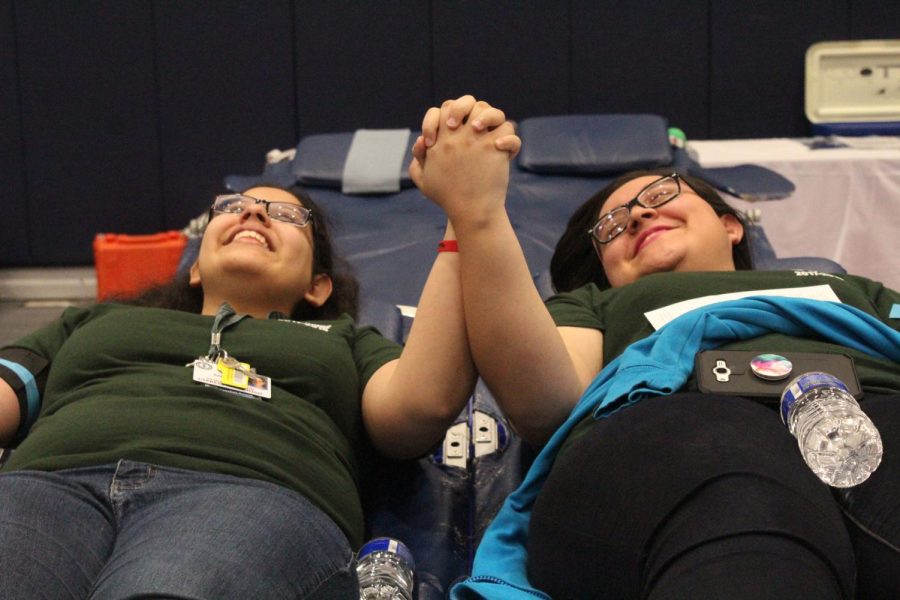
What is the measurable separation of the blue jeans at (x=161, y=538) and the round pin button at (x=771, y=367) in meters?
0.53

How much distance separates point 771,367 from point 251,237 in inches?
32.6

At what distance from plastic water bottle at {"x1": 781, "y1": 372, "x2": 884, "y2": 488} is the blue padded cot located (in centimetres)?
53

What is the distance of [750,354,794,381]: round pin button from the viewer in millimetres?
1299

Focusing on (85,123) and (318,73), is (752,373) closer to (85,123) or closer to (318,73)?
(318,73)

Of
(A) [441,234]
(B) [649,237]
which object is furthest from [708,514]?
(A) [441,234]

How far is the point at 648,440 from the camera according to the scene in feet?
3.87

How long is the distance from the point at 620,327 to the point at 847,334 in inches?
12.0

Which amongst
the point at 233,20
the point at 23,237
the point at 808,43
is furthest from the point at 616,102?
the point at 23,237

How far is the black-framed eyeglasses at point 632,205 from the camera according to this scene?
1.75m

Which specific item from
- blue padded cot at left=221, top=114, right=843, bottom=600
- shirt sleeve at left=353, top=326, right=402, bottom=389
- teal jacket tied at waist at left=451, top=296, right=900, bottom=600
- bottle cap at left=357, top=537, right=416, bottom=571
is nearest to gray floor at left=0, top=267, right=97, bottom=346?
blue padded cot at left=221, top=114, right=843, bottom=600

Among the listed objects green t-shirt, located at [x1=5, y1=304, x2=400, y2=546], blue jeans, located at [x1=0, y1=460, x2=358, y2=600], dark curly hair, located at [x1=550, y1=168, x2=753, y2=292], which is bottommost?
blue jeans, located at [x1=0, y1=460, x2=358, y2=600]

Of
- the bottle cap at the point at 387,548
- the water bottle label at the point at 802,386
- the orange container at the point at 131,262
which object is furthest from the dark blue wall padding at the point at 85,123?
the water bottle label at the point at 802,386

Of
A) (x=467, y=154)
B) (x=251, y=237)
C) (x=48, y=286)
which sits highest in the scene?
(x=467, y=154)

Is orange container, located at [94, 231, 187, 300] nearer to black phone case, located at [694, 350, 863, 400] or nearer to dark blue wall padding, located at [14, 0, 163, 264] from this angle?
dark blue wall padding, located at [14, 0, 163, 264]
